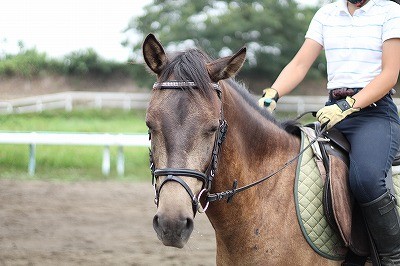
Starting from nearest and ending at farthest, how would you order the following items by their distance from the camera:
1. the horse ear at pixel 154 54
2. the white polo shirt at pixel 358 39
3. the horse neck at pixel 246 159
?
the horse ear at pixel 154 54
the horse neck at pixel 246 159
the white polo shirt at pixel 358 39

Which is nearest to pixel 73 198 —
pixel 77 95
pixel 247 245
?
pixel 247 245

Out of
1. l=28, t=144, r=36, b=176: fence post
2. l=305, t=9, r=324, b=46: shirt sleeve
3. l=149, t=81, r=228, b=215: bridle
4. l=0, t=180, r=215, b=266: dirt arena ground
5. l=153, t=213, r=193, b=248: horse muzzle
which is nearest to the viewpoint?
l=153, t=213, r=193, b=248: horse muzzle

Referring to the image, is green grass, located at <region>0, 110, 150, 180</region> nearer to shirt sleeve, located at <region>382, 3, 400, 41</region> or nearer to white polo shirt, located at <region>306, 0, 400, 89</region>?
white polo shirt, located at <region>306, 0, 400, 89</region>

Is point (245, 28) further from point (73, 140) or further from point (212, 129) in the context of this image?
point (212, 129)

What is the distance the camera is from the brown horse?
119 inches

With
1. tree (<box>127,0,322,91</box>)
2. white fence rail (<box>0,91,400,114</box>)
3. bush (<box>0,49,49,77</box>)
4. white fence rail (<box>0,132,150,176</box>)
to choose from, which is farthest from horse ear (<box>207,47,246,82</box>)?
tree (<box>127,0,322,91</box>)

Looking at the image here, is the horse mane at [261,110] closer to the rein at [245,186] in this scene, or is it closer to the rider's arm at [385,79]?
the rein at [245,186]

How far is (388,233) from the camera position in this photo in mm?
3678

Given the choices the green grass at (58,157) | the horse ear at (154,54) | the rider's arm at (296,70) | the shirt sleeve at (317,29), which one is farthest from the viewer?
the green grass at (58,157)

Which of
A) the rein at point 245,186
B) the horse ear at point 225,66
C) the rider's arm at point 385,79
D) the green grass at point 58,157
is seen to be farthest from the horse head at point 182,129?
the green grass at point 58,157

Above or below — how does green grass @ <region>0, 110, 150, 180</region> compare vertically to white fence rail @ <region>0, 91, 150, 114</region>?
below

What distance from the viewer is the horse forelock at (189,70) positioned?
3.21 metres

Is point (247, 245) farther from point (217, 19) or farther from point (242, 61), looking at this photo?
point (217, 19)

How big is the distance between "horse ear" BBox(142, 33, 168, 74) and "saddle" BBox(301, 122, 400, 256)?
113 cm
